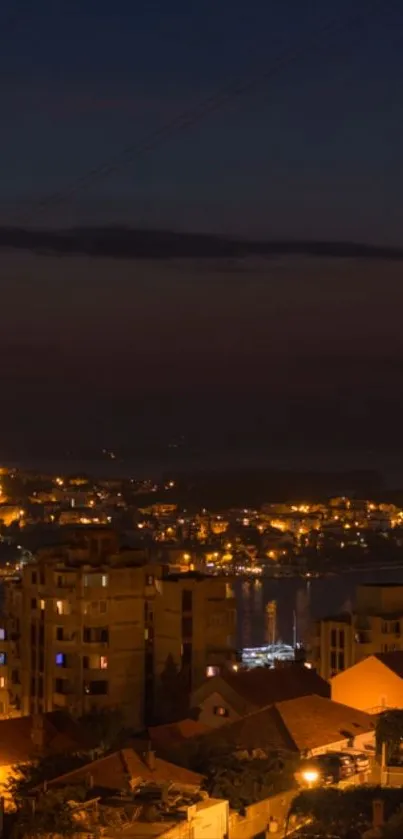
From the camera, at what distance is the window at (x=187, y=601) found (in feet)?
24.6

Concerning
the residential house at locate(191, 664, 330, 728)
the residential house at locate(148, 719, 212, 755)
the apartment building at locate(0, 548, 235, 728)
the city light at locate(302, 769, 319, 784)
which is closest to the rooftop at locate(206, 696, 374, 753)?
the residential house at locate(148, 719, 212, 755)

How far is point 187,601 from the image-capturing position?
7.51 metres

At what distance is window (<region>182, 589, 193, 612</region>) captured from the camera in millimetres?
7496

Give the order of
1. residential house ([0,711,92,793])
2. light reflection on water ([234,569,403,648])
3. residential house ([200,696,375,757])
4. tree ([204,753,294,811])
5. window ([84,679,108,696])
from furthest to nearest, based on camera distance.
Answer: light reflection on water ([234,569,403,648]), window ([84,679,108,696]), residential house ([0,711,92,793]), residential house ([200,696,375,757]), tree ([204,753,294,811])

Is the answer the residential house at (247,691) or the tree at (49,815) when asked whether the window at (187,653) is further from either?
the tree at (49,815)

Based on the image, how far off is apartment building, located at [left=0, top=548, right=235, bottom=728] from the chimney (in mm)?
1171

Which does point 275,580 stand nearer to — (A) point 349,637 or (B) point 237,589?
(B) point 237,589

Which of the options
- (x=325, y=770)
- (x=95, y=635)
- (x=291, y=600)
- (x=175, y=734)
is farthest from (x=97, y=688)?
(x=291, y=600)

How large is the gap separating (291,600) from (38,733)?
10895 millimetres

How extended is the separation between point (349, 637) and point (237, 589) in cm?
998

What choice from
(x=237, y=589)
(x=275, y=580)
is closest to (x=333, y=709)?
(x=237, y=589)

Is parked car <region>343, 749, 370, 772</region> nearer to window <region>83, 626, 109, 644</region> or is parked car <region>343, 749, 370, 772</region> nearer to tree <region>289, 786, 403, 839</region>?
tree <region>289, 786, 403, 839</region>

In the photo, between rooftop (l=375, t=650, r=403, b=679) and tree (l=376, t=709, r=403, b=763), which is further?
rooftop (l=375, t=650, r=403, b=679)

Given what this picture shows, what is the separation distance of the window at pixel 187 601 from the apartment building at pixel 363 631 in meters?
0.80
